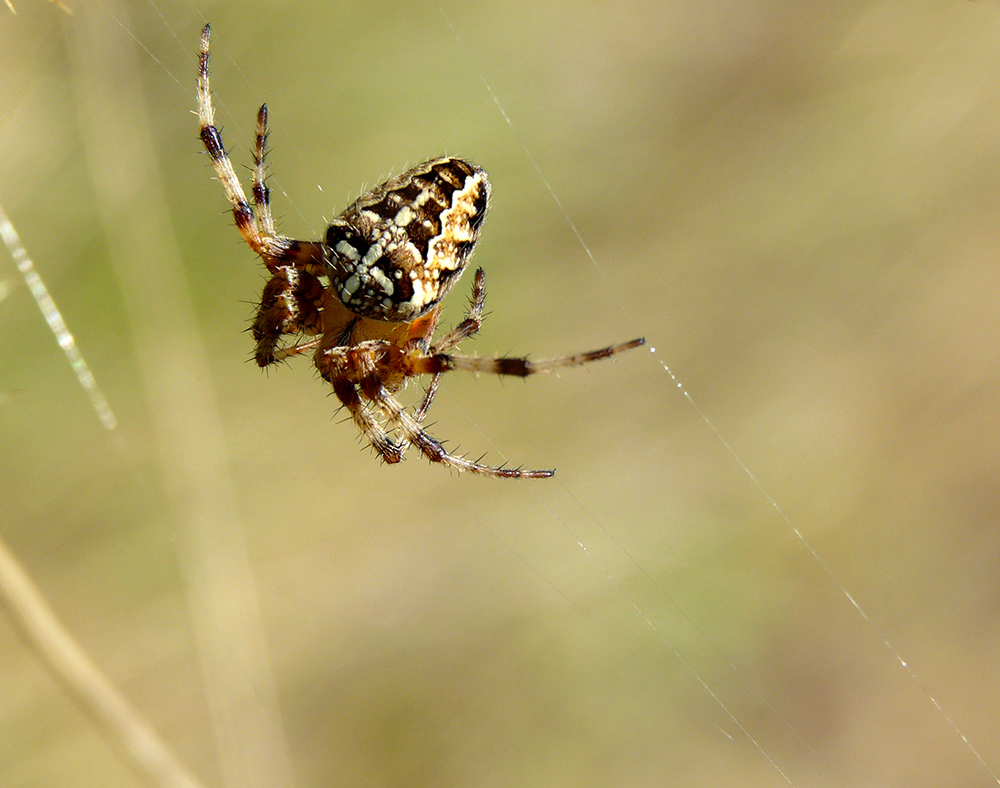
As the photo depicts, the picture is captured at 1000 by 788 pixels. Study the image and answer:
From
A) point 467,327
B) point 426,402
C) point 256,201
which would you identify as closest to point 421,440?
point 426,402

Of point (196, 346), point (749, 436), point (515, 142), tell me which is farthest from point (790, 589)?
point (196, 346)

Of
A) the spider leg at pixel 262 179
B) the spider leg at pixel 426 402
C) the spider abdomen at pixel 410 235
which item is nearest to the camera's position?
the spider abdomen at pixel 410 235

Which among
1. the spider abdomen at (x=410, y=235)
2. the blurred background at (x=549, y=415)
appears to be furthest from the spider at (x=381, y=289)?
the blurred background at (x=549, y=415)

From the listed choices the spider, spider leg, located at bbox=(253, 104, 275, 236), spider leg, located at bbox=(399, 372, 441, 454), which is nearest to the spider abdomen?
the spider

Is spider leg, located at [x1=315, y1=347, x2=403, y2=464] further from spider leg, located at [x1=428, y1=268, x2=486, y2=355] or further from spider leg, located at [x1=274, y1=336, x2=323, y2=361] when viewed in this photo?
spider leg, located at [x1=428, y1=268, x2=486, y2=355]

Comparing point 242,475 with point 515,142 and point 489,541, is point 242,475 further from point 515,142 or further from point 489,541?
point 515,142

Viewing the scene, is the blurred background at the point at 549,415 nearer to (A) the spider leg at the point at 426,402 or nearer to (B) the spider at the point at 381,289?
(B) the spider at the point at 381,289

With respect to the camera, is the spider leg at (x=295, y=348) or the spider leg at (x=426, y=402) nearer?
the spider leg at (x=295, y=348)

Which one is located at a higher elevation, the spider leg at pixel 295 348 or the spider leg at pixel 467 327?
the spider leg at pixel 295 348
